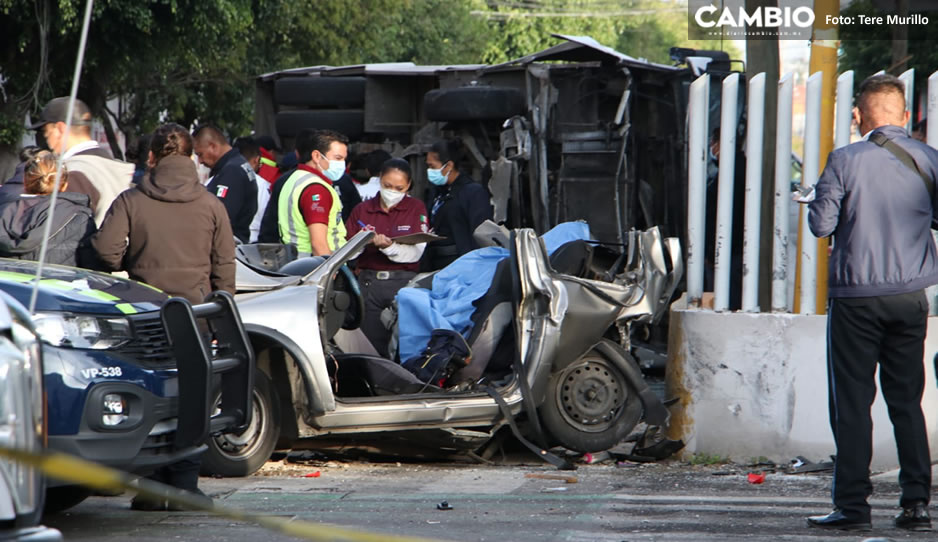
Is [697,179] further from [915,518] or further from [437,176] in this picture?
[437,176]

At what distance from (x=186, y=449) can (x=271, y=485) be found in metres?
1.31

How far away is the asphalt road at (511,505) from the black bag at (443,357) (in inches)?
21.1

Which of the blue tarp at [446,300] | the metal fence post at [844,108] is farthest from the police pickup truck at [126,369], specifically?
the metal fence post at [844,108]

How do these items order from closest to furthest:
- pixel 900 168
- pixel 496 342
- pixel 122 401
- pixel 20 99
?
pixel 122 401
pixel 900 168
pixel 496 342
pixel 20 99

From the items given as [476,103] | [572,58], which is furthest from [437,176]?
[572,58]

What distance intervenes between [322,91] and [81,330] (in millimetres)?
10035

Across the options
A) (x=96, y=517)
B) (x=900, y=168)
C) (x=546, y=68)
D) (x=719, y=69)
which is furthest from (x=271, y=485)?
(x=719, y=69)

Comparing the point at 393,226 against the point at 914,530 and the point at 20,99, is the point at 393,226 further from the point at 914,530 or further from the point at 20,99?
the point at 20,99

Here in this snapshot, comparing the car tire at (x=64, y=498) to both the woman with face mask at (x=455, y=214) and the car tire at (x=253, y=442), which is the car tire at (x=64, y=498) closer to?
the car tire at (x=253, y=442)

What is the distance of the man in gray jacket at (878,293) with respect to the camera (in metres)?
5.58

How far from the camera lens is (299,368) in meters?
6.88

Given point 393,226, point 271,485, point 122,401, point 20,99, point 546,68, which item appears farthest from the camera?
point 20,99

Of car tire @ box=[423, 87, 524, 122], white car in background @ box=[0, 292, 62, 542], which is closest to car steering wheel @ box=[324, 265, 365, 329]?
white car in background @ box=[0, 292, 62, 542]

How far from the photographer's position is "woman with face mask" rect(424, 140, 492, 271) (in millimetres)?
10227
